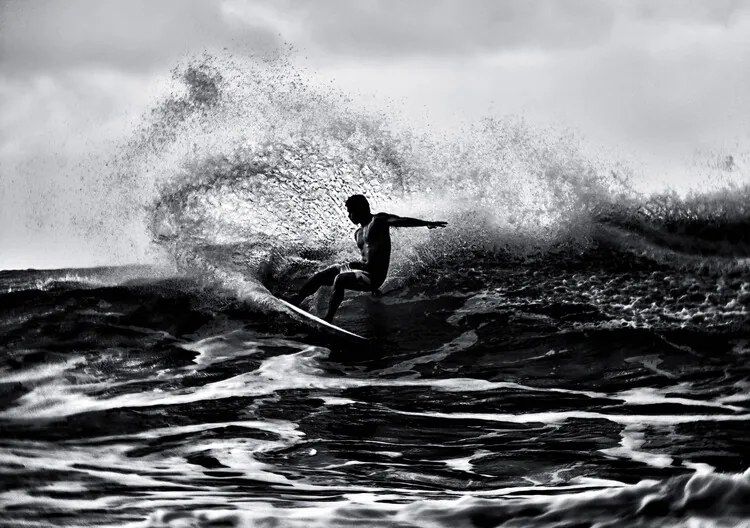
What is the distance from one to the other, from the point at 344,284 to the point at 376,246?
57cm

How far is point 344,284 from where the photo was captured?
962 cm

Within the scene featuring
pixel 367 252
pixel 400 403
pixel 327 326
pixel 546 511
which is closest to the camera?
pixel 546 511

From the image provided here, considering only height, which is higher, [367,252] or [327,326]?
[367,252]

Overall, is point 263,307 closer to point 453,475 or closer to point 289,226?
point 289,226

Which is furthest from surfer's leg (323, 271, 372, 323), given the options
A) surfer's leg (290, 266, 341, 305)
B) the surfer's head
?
the surfer's head

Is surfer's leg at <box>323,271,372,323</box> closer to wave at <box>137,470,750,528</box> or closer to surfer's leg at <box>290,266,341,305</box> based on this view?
surfer's leg at <box>290,266,341,305</box>

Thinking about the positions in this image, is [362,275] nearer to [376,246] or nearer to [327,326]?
[376,246]

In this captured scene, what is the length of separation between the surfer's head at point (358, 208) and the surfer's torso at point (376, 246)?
0.09 m

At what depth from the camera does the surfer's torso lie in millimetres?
9664

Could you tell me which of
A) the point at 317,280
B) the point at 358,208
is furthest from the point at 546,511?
the point at 317,280

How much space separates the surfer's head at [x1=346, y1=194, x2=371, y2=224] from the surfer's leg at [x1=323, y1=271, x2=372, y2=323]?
→ 25.4 inches

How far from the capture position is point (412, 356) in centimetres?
862

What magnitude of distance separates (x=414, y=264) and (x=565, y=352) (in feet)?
14.9

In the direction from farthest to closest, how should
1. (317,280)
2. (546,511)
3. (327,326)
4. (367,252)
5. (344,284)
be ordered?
(317,280) < (367,252) < (344,284) < (327,326) < (546,511)
